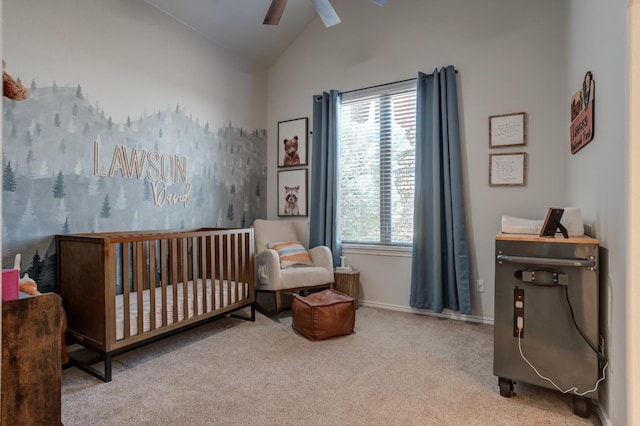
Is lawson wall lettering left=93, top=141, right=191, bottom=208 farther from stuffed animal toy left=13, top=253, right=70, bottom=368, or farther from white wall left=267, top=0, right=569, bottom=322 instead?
white wall left=267, top=0, right=569, bottom=322

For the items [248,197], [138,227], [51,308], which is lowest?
[51,308]

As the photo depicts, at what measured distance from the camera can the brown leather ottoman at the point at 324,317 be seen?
275 cm

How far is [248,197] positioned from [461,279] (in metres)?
2.40

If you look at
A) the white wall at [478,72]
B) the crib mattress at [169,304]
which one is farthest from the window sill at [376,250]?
the crib mattress at [169,304]

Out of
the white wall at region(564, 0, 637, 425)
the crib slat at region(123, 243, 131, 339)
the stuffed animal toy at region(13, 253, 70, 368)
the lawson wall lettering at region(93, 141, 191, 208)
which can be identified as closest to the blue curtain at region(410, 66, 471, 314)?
the white wall at region(564, 0, 637, 425)

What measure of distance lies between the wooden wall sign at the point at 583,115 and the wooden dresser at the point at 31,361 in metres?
2.72

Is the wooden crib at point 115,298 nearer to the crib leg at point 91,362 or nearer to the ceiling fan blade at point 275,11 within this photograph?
the crib leg at point 91,362

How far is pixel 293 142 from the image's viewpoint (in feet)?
13.9

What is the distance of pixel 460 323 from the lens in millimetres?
3211

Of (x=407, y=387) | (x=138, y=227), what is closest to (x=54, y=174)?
(x=138, y=227)

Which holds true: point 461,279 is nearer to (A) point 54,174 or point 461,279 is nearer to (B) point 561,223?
(B) point 561,223

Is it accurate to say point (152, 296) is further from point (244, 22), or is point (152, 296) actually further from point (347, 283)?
point (244, 22)

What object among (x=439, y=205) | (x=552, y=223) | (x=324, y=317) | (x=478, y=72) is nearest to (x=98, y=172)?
(x=324, y=317)

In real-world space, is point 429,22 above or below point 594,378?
above
